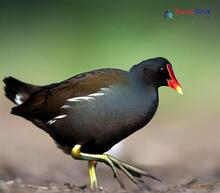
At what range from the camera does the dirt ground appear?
1003 cm

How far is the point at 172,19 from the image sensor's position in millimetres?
16281

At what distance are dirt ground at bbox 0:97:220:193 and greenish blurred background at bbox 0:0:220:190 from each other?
0.08ft

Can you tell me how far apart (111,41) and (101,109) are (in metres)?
6.87

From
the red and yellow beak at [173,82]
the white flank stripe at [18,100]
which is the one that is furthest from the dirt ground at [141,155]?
the red and yellow beak at [173,82]

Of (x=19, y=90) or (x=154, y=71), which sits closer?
(x=154, y=71)

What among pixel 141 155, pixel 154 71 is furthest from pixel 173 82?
pixel 141 155

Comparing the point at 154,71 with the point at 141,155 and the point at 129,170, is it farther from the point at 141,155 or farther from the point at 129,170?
the point at 141,155

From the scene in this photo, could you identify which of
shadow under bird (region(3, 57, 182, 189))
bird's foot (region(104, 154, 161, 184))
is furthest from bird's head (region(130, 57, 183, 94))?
bird's foot (region(104, 154, 161, 184))

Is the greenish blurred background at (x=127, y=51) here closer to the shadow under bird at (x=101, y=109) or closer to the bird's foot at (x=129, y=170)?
the shadow under bird at (x=101, y=109)

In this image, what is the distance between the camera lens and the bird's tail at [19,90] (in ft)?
29.7

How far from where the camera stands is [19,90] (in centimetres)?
911

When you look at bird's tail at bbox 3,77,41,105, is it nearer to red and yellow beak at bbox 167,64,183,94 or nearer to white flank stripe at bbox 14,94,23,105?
white flank stripe at bbox 14,94,23,105

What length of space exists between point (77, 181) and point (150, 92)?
7.18ft

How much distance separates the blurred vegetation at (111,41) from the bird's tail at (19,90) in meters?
4.49
